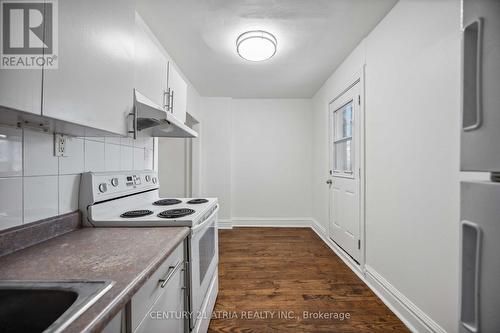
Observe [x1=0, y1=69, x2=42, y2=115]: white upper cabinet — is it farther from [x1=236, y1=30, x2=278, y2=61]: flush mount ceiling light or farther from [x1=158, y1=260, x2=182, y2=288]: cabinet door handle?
Answer: [x1=236, y1=30, x2=278, y2=61]: flush mount ceiling light

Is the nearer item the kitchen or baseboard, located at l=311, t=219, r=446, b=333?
the kitchen

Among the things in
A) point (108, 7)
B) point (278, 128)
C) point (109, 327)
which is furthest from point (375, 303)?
point (278, 128)

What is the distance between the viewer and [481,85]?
1.84 feet

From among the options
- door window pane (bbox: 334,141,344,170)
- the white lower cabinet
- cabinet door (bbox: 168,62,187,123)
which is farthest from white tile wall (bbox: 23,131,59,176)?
door window pane (bbox: 334,141,344,170)

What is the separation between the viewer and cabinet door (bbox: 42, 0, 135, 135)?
665 millimetres

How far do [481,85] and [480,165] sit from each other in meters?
0.21

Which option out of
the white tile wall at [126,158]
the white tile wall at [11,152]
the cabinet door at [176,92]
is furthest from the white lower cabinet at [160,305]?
the cabinet door at [176,92]

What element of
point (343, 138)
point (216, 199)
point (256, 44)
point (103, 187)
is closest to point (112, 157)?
point (103, 187)

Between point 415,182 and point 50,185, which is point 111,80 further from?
point 415,182

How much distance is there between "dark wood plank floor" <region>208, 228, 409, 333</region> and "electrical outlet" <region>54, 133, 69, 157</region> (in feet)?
4.73

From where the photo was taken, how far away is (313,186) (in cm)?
398

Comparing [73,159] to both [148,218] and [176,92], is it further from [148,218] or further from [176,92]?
[176,92]

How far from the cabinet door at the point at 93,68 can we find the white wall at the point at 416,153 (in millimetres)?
1740

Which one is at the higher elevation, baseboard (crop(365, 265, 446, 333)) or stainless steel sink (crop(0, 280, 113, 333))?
stainless steel sink (crop(0, 280, 113, 333))
